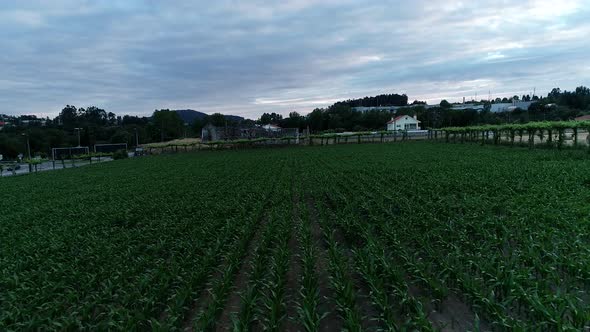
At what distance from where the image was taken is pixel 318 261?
21.2 feet

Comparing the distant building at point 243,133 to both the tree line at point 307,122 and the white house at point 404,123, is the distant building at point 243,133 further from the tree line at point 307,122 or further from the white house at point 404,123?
the white house at point 404,123

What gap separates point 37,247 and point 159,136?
105425 mm

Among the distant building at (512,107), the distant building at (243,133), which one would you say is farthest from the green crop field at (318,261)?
the distant building at (512,107)

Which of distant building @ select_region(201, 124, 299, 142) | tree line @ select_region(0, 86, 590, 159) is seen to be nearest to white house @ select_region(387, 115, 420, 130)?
tree line @ select_region(0, 86, 590, 159)

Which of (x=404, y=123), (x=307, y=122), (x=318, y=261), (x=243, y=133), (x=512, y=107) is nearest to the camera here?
(x=318, y=261)

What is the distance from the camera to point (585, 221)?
6926mm

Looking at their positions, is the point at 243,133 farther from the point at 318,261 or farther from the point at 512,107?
the point at 512,107

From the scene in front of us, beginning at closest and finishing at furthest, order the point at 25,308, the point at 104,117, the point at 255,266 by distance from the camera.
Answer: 1. the point at 25,308
2. the point at 255,266
3. the point at 104,117

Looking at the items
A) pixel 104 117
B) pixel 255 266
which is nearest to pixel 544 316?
pixel 255 266

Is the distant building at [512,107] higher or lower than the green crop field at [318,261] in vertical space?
higher

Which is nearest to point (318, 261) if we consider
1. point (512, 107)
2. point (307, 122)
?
point (307, 122)

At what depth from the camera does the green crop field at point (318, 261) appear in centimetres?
432

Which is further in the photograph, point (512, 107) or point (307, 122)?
point (512, 107)

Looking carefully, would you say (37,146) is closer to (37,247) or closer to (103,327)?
(37,247)
